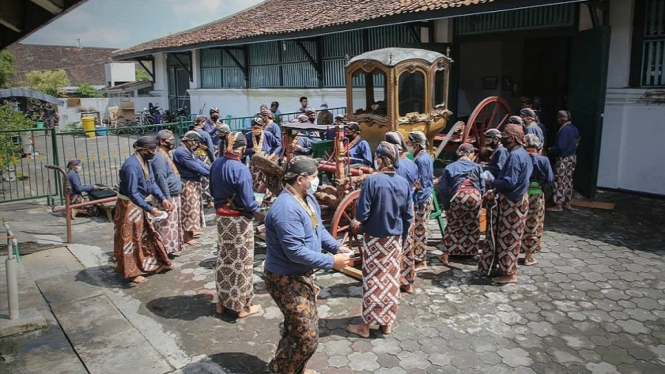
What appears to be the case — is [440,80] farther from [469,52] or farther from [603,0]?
[469,52]

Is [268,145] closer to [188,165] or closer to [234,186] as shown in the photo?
[188,165]

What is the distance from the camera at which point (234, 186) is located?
498 cm

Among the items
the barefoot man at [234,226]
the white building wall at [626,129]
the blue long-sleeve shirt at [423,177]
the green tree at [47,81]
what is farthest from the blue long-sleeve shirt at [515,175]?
the green tree at [47,81]

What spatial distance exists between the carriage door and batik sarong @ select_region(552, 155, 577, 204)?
0.62 m

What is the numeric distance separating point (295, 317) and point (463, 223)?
3.35 meters

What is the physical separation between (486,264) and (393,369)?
A: 7.66ft

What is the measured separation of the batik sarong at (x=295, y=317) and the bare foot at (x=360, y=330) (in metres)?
0.99

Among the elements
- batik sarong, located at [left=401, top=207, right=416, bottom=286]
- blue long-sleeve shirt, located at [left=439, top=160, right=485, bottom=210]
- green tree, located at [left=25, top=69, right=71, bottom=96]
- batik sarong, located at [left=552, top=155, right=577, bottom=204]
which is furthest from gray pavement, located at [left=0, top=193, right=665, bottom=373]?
green tree, located at [left=25, top=69, right=71, bottom=96]

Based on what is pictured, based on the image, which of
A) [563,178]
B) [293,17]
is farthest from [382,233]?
[293,17]

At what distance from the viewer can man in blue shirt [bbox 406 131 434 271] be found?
5.88 m

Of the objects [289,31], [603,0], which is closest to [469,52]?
[289,31]

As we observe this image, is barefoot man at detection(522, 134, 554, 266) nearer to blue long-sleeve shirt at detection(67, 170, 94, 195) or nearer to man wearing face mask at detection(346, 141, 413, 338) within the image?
man wearing face mask at detection(346, 141, 413, 338)

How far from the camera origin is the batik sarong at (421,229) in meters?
5.99

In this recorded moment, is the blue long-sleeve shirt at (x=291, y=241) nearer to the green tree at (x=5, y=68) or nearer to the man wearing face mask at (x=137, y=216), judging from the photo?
the man wearing face mask at (x=137, y=216)
